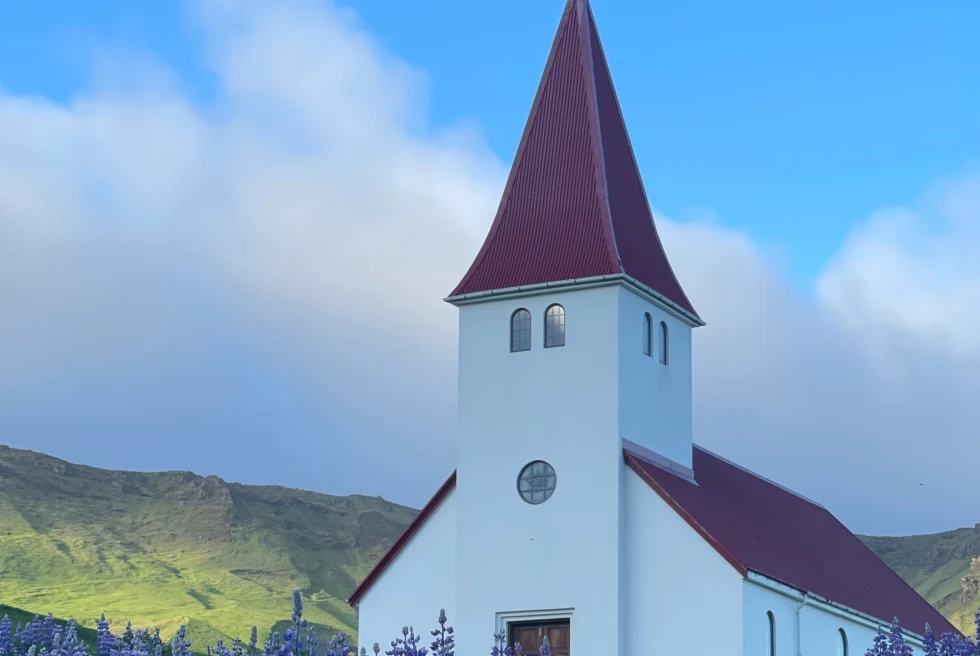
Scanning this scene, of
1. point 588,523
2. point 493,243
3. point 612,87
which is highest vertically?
point 612,87

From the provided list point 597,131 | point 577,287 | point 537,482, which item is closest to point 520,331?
point 577,287

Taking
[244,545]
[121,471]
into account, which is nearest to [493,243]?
[244,545]

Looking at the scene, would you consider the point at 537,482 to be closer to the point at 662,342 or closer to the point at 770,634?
the point at 662,342

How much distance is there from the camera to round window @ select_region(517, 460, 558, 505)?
31.0 metres

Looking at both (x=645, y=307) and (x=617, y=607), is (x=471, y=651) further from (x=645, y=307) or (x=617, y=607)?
(x=645, y=307)

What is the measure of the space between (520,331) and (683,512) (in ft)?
16.8

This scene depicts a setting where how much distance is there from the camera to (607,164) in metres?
33.9

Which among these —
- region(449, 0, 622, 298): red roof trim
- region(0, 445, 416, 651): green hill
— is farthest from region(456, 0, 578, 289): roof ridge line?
region(0, 445, 416, 651): green hill

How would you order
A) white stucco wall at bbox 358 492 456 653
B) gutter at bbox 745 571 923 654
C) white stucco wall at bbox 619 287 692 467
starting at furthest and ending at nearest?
white stucco wall at bbox 358 492 456 653 < white stucco wall at bbox 619 287 692 467 < gutter at bbox 745 571 923 654

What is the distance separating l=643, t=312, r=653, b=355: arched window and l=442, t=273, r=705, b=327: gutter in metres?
0.44

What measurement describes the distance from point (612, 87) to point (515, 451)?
30.9ft

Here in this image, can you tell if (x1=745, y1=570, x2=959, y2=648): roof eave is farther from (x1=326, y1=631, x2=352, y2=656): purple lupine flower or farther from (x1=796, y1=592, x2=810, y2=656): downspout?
(x1=326, y1=631, x2=352, y2=656): purple lupine flower

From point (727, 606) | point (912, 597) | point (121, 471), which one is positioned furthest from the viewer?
→ point (121, 471)

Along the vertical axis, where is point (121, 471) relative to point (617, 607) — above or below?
above
